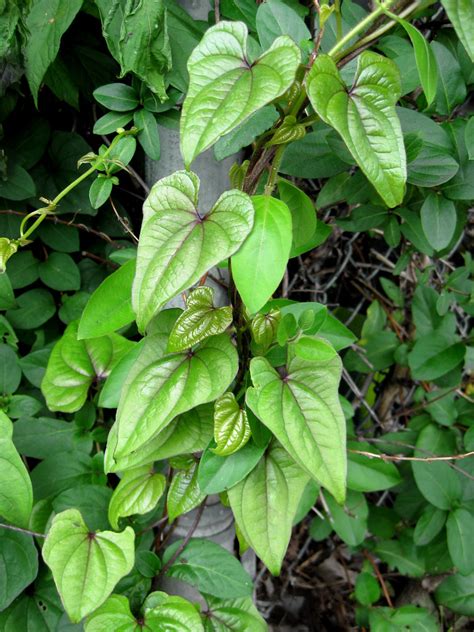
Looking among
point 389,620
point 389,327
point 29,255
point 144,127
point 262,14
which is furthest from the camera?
point 389,327

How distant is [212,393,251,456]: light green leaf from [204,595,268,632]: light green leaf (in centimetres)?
30

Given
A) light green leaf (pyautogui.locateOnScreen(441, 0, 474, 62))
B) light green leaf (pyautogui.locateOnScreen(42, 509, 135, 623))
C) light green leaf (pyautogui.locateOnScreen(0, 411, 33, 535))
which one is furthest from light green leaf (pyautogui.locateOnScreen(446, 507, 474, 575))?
light green leaf (pyautogui.locateOnScreen(441, 0, 474, 62))

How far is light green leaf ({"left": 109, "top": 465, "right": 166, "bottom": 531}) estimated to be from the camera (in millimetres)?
770

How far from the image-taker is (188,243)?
21.6 inches

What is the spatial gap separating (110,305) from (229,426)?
20 centimetres

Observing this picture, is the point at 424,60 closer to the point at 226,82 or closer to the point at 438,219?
the point at 226,82

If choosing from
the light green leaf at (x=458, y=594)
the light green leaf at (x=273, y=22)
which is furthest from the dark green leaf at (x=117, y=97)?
the light green leaf at (x=458, y=594)

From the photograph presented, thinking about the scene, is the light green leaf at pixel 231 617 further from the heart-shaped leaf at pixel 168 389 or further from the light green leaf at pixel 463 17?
the light green leaf at pixel 463 17

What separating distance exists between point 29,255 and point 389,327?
818 millimetres

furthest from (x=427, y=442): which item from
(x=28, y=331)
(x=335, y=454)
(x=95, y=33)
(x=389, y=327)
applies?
(x=95, y=33)

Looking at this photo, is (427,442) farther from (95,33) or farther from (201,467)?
(95,33)

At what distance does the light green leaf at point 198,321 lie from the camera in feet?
2.02

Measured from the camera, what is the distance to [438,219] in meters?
0.78

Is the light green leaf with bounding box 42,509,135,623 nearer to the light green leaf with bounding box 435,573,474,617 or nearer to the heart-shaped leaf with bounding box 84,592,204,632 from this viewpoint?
the heart-shaped leaf with bounding box 84,592,204,632
